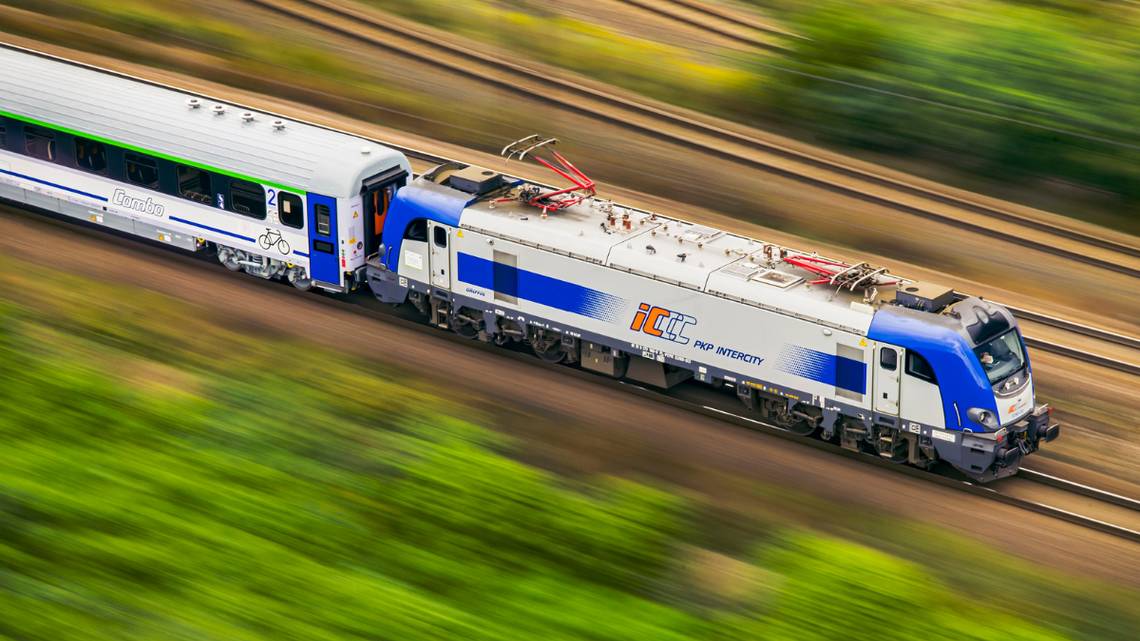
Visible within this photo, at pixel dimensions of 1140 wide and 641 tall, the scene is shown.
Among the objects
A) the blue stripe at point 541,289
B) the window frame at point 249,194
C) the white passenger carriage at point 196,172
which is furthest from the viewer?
the window frame at point 249,194

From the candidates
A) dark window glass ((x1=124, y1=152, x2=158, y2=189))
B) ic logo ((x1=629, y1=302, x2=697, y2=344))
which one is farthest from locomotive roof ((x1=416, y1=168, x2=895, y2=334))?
dark window glass ((x1=124, y1=152, x2=158, y2=189))

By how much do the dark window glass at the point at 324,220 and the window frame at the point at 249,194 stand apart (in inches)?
61.1

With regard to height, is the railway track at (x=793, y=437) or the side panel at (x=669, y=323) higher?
the side panel at (x=669, y=323)

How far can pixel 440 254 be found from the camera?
88.2ft

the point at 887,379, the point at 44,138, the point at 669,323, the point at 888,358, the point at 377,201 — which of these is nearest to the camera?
the point at 888,358

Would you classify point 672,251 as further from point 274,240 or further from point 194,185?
point 194,185

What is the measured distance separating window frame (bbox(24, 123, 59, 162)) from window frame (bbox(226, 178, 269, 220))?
5887mm

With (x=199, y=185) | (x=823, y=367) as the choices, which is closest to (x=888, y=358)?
(x=823, y=367)

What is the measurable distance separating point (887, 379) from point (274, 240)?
1506cm

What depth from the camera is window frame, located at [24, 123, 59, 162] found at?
31469 mm

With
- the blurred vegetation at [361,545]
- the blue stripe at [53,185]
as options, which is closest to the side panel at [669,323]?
the blurred vegetation at [361,545]

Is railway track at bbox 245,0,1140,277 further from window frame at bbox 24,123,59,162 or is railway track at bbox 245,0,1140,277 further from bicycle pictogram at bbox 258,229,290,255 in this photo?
window frame at bbox 24,123,59,162

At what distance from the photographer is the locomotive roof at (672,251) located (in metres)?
22.8

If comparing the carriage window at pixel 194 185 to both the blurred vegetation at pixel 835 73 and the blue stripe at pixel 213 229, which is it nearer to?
the blue stripe at pixel 213 229
